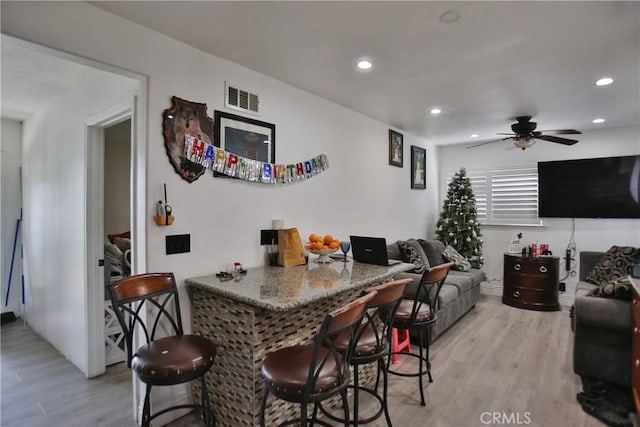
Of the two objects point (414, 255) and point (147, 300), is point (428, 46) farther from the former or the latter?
point (414, 255)

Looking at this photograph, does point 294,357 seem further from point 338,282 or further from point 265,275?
point 265,275

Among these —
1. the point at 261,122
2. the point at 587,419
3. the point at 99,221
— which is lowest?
the point at 587,419

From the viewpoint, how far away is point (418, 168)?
215 inches

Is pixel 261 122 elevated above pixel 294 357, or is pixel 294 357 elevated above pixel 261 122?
pixel 261 122

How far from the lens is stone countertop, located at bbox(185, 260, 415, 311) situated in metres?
1.83

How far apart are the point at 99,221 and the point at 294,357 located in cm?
219

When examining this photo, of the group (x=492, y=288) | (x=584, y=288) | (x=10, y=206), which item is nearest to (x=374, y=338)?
(x=584, y=288)

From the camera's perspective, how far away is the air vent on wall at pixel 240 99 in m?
2.59

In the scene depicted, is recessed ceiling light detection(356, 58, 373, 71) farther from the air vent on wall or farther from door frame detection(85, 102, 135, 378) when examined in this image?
door frame detection(85, 102, 135, 378)

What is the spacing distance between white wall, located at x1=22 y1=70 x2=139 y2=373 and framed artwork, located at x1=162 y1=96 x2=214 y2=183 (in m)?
0.31

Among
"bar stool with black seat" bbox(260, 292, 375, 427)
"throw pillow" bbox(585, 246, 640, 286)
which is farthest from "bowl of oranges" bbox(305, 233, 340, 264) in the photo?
"throw pillow" bbox(585, 246, 640, 286)

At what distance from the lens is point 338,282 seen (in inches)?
86.7

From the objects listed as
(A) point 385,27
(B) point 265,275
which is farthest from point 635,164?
(B) point 265,275

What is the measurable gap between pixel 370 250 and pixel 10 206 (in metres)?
4.49
